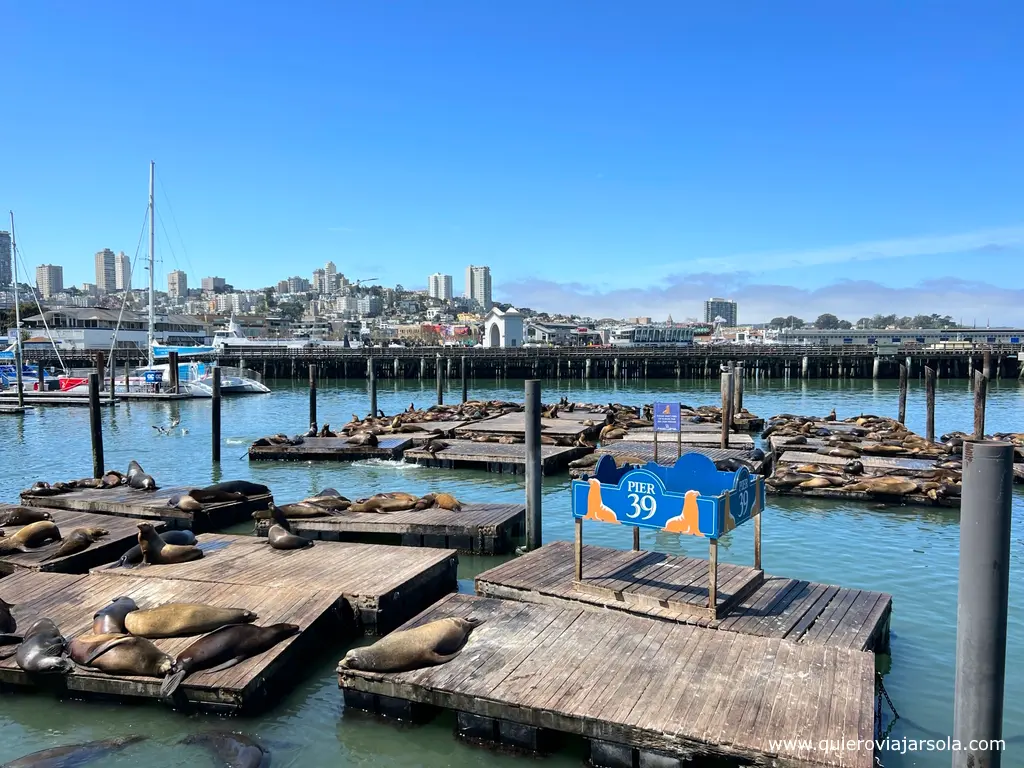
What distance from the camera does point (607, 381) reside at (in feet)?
187

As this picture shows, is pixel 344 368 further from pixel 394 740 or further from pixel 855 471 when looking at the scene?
pixel 394 740

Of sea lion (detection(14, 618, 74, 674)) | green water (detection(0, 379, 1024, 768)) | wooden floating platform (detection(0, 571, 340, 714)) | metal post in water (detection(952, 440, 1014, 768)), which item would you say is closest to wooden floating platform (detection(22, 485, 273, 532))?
green water (detection(0, 379, 1024, 768))

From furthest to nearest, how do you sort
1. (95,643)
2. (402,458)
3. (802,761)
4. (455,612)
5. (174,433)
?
(174,433) → (402,458) → (455,612) → (95,643) → (802,761)

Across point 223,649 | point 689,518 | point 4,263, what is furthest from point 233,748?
point 4,263

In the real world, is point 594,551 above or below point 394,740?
above

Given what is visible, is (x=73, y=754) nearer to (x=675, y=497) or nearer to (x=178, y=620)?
(x=178, y=620)

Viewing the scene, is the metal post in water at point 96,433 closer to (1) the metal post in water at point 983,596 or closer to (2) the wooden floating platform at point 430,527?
(2) the wooden floating platform at point 430,527

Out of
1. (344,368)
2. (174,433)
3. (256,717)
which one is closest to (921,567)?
(256,717)

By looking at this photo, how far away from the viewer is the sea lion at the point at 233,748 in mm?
5273

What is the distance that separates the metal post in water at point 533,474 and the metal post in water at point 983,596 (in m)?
6.38

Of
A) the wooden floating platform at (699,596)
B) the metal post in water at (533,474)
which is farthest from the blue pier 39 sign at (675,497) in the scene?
the metal post in water at (533,474)

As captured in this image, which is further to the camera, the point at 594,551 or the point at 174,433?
the point at 174,433

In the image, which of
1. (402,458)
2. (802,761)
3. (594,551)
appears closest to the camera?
(802,761)

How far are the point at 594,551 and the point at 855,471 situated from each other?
29.4ft
